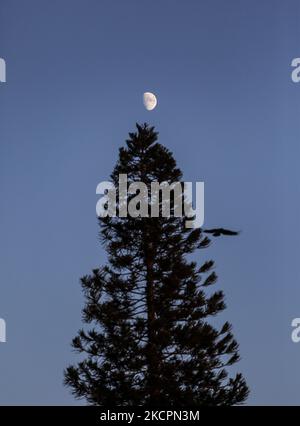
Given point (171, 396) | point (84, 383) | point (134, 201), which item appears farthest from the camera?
point (134, 201)

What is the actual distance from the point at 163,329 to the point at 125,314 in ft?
5.20

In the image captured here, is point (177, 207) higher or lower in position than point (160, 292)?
higher

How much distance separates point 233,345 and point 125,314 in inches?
140

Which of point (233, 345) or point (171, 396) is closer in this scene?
point (171, 396)

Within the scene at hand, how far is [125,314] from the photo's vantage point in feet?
83.4
